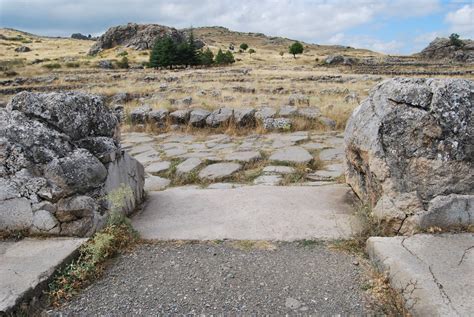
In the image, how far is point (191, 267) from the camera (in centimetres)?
317

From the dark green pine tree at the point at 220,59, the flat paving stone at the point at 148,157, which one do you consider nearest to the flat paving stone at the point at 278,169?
the flat paving stone at the point at 148,157

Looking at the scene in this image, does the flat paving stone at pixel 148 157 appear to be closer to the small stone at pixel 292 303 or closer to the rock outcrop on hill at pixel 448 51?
the small stone at pixel 292 303

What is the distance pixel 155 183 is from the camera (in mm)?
5832

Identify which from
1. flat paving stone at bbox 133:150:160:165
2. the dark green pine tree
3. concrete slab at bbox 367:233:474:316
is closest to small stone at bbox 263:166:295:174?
flat paving stone at bbox 133:150:160:165

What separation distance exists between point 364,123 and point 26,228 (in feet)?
10.2

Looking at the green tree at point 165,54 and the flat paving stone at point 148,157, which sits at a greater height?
the green tree at point 165,54

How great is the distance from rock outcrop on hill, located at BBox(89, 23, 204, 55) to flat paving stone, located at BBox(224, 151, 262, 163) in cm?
5148

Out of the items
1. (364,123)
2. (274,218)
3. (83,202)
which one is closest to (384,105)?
(364,123)

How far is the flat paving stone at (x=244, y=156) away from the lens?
6461 mm

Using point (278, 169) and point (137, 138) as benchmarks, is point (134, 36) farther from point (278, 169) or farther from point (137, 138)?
point (278, 169)

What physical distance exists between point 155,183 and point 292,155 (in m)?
2.16

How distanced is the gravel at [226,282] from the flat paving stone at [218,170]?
234 centimetres

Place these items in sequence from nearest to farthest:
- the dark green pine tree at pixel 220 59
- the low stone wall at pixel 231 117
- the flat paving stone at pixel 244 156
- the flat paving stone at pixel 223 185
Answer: the flat paving stone at pixel 223 185 → the flat paving stone at pixel 244 156 → the low stone wall at pixel 231 117 → the dark green pine tree at pixel 220 59

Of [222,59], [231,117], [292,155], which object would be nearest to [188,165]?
[292,155]
